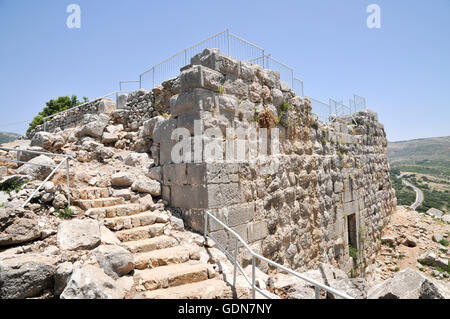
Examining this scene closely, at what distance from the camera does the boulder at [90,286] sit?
2.77 meters

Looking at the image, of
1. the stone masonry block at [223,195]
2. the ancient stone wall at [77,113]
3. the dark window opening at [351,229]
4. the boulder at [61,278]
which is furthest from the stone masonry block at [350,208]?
the ancient stone wall at [77,113]

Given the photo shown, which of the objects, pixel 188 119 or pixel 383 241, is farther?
pixel 383 241

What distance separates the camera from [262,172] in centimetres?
579

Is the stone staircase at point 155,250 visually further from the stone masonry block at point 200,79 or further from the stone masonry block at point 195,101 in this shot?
the stone masonry block at point 200,79

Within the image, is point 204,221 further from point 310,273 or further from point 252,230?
point 310,273

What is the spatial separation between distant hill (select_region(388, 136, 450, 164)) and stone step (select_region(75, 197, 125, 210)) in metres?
121

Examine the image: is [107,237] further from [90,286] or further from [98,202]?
[90,286]

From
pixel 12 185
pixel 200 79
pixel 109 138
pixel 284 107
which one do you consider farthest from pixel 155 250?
pixel 109 138

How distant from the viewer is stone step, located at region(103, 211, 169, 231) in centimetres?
446

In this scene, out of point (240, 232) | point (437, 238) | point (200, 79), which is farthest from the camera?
point (437, 238)

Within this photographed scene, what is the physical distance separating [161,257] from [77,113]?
980cm

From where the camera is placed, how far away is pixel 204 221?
4746 millimetres

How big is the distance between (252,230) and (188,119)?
243cm
